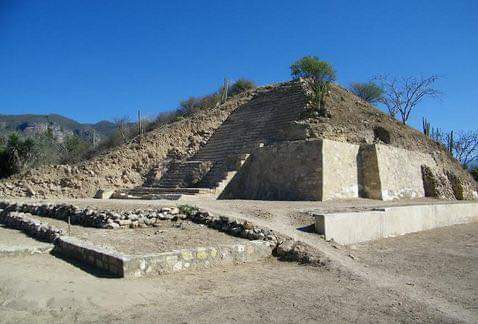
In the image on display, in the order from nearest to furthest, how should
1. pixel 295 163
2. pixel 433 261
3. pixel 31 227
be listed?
pixel 433 261 < pixel 31 227 < pixel 295 163

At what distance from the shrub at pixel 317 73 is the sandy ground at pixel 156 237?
11.8m

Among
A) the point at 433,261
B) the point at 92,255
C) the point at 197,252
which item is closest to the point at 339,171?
the point at 433,261

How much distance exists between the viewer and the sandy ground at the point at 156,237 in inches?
254

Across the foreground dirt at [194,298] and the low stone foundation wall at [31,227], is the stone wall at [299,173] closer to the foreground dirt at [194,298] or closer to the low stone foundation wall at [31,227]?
the low stone foundation wall at [31,227]

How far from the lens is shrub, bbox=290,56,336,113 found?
1839cm

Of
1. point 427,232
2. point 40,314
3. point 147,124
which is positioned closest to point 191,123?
point 147,124

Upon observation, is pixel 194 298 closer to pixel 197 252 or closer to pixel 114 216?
pixel 197 252

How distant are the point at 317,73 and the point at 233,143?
8285 mm

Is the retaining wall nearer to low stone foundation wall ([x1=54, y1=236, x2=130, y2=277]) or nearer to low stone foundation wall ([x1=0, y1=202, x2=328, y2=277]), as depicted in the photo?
low stone foundation wall ([x1=0, y1=202, x2=328, y2=277])

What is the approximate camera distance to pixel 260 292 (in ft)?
16.5

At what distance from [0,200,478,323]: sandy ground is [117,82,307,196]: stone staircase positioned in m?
8.00

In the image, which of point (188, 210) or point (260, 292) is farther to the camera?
point (188, 210)

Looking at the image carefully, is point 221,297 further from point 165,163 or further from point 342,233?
point 165,163

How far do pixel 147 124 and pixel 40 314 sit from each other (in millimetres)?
22661
